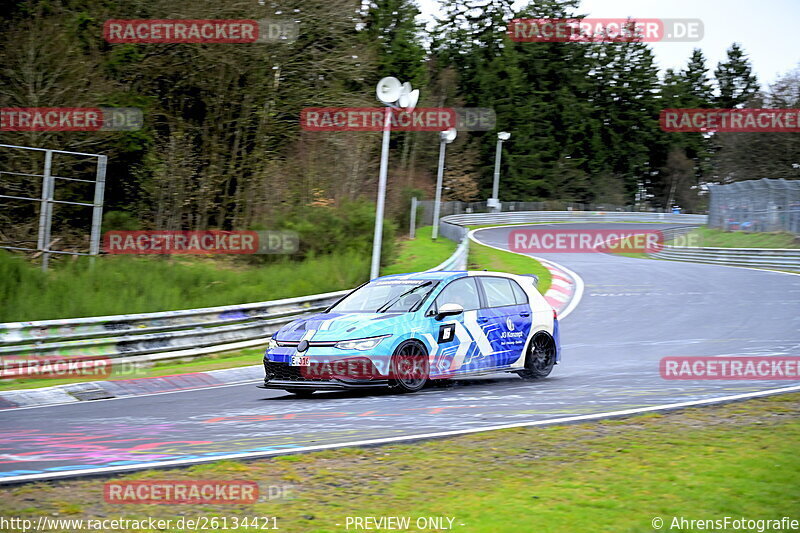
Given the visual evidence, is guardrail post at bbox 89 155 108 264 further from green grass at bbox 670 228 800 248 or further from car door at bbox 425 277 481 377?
green grass at bbox 670 228 800 248

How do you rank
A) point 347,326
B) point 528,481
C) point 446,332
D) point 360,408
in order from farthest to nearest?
point 446,332 < point 347,326 < point 360,408 < point 528,481

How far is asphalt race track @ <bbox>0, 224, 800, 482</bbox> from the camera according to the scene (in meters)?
7.35

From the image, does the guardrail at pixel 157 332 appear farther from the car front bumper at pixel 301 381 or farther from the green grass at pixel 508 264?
the green grass at pixel 508 264

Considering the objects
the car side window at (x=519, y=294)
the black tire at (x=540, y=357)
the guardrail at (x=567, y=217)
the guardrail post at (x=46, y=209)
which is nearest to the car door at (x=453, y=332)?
the car side window at (x=519, y=294)

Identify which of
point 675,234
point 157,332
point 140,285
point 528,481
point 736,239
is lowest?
point 157,332

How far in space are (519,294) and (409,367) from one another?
2649 millimetres

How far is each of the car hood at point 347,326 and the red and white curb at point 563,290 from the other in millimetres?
10748

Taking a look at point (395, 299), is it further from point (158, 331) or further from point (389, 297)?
point (158, 331)

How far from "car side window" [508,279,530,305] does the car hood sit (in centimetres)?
219

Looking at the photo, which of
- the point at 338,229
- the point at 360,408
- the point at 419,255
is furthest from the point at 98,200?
the point at 419,255

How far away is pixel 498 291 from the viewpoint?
12.2 m

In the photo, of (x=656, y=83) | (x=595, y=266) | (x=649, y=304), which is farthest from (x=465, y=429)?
(x=656, y=83)

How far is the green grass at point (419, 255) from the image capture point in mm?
25664

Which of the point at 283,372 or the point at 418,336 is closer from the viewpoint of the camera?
the point at 283,372
